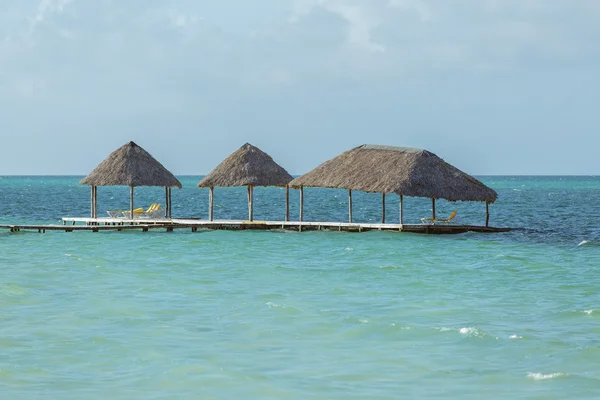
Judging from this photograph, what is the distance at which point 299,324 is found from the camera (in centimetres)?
1389

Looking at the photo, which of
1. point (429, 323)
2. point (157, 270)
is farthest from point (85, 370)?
point (157, 270)

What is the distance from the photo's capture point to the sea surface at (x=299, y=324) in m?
10.6

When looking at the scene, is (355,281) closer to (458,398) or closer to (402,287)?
(402,287)

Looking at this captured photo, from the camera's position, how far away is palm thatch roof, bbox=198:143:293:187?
3281 centimetres

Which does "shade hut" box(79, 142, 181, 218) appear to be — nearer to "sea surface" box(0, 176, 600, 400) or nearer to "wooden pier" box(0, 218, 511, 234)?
"wooden pier" box(0, 218, 511, 234)

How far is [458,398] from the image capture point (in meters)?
9.95

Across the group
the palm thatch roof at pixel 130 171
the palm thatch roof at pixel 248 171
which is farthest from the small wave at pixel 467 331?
the palm thatch roof at pixel 130 171

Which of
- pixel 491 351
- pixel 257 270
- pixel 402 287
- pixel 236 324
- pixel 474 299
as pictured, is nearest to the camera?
pixel 491 351

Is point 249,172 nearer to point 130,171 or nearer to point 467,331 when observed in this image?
point 130,171

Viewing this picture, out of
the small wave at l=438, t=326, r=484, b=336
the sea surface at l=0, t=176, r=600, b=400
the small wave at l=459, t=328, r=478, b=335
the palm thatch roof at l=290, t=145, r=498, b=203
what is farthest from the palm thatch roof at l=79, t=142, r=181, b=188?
the small wave at l=459, t=328, r=478, b=335

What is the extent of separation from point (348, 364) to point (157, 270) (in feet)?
33.2

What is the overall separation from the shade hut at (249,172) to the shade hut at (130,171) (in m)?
1.86

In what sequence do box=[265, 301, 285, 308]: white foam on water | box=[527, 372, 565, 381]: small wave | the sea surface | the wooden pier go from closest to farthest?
the sea surface → box=[527, 372, 565, 381]: small wave → box=[265, 301, 285, 308]: white foam on water → the wooden pier

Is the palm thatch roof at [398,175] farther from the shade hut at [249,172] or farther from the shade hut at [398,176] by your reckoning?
the shade hut at [249,172]
